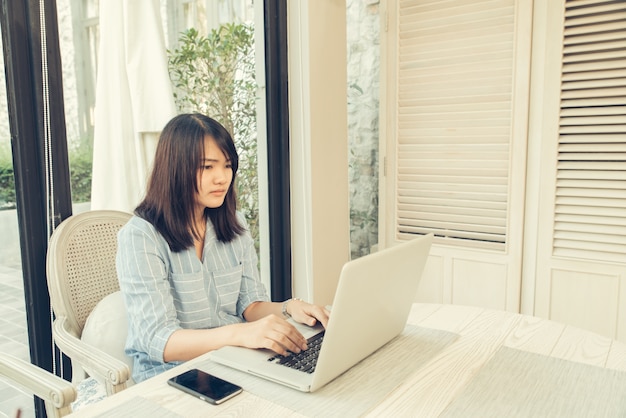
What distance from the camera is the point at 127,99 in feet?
5.96

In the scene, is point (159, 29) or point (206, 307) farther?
point (159, 29)

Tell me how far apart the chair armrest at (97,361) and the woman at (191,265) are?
75mm

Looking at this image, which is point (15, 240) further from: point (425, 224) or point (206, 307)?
point (425, 224)

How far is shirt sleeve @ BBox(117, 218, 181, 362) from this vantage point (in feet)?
3.85

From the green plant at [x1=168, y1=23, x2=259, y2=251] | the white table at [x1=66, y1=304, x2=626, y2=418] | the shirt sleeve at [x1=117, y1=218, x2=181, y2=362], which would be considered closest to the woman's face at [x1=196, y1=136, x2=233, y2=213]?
the shirt sleeve at [x1=117, y1=218, x2=181, y2=362]

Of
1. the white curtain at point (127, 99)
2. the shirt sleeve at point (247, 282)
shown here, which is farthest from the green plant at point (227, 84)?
the shirt sleeve at point (247, 282)

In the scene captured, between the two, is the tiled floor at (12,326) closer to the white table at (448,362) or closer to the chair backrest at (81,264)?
the chair backrest at (81,264)

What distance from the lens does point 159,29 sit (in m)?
1.89

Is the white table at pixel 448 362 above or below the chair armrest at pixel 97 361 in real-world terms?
above

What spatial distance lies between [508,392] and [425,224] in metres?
1.82

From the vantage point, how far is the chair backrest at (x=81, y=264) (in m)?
1.41

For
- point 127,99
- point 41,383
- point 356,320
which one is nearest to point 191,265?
point 41,383

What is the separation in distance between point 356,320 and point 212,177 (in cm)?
63

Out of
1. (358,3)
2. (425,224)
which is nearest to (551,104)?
(425,224)
